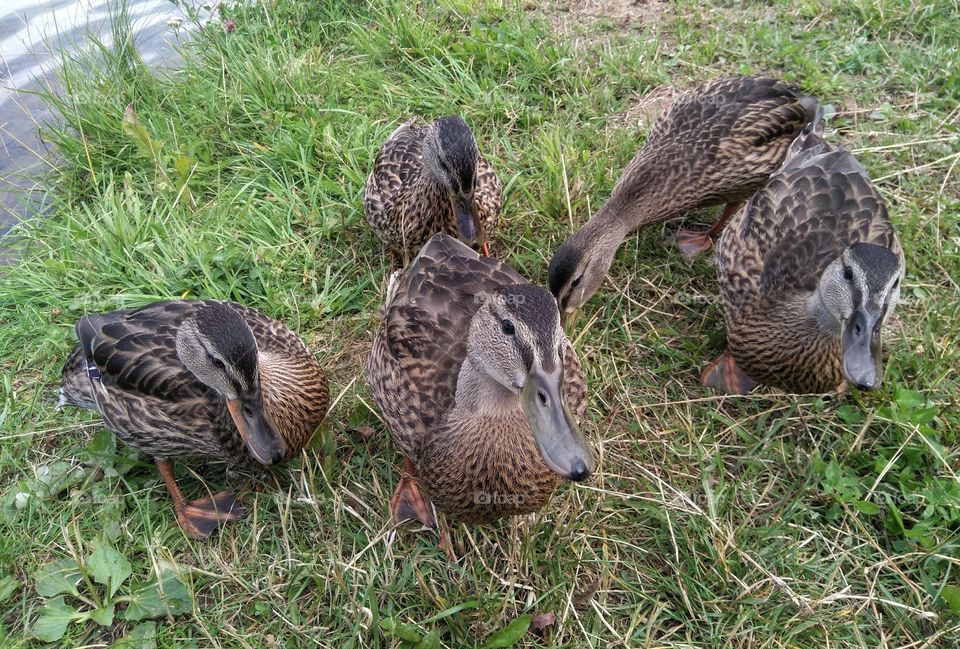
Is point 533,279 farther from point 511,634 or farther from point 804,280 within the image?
point 511,634

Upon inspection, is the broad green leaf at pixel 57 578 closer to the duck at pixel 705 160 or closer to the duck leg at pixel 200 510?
the duck leg at pixel 200 510

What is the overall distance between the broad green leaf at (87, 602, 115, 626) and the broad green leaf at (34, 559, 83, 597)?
0.13 meters

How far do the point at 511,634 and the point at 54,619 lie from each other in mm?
1775

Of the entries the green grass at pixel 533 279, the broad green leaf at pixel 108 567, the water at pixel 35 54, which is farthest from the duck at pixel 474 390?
the water at pixel 35 54

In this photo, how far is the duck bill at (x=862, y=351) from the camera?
7.40 ft

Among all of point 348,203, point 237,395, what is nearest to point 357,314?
point 348,203

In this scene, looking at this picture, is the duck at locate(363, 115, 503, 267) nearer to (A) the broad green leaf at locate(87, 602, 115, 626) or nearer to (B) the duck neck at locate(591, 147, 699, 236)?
(B) the duck neck at locate(591, 147, 699, 236)

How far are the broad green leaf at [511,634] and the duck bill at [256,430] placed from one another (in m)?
1.03

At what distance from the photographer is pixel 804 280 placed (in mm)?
2654

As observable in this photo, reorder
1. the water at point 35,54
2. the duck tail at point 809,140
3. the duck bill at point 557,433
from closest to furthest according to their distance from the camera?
the duck bill at point 557,433
the duck tail at point 809,140
the water at point 35,54

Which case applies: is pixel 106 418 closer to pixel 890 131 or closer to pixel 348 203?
pixel 348 203

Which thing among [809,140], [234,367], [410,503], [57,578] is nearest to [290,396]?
[234,367]

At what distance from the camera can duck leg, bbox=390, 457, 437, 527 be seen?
8.68 ft

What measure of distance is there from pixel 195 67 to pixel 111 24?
26.2 inches
